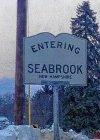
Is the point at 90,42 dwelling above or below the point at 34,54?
above

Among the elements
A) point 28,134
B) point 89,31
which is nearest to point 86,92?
point 89,31

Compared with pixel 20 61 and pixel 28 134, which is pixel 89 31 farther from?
pixel 28 134

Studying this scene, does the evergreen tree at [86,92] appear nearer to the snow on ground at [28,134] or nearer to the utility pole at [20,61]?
the utility pole at [20,61]

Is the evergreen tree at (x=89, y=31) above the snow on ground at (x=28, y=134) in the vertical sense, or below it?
above

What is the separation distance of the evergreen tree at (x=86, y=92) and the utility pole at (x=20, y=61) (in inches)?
399

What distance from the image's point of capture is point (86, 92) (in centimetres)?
2302

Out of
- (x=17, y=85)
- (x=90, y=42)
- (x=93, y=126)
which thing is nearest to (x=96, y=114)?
(x=93, y=126)

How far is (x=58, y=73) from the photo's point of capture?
1027 cm

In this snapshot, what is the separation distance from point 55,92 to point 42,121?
14931mm

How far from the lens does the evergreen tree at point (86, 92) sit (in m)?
22.7

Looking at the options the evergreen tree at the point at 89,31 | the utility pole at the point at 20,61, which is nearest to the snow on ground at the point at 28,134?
the utility pole at the point at 20,61

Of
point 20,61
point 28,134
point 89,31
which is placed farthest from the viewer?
point 89,31

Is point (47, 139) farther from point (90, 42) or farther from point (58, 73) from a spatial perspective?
point (90, 42)

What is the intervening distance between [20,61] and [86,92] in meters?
10.9
